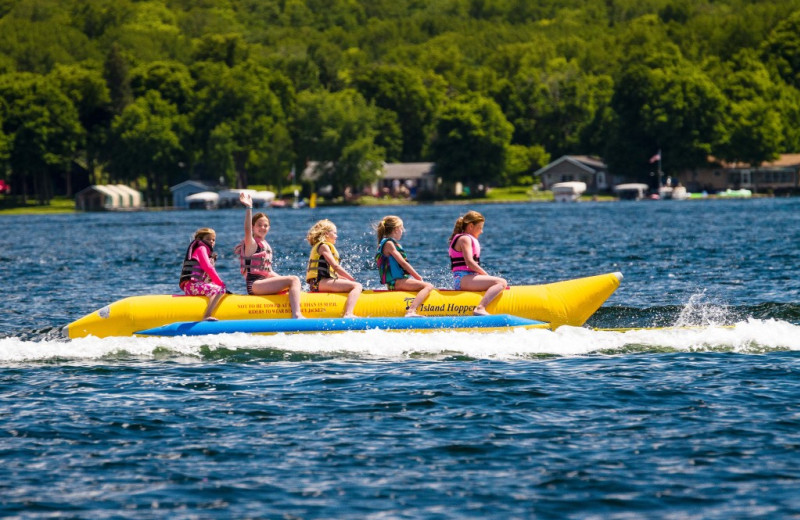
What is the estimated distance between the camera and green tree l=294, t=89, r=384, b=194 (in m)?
109

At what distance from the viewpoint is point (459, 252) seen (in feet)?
52.6

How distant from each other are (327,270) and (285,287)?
660 mm

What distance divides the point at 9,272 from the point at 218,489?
2429 centimetres

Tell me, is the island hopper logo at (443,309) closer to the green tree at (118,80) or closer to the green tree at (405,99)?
the green tree at (118,80)

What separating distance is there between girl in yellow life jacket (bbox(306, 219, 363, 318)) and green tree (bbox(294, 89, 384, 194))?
92176 millimetres

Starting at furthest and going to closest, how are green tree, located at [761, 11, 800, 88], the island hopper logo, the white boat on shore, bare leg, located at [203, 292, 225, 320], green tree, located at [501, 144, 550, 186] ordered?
1. green tree, located at [761, 11, 800, 88]
2. green tree, located at [501, 144, 550, 186]
3. the white boat on shore
4. the island hopper logo
5. bare leg, located at [203, 292, 225, 320]

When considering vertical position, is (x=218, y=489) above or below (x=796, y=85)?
below

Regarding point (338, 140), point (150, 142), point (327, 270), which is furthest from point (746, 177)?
point (327, 270)

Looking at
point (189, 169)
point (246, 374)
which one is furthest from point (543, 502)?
point (189, 169)

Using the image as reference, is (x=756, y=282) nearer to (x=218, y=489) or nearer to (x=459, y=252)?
(x=459, y=252)

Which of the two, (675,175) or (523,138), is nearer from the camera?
(675,175)

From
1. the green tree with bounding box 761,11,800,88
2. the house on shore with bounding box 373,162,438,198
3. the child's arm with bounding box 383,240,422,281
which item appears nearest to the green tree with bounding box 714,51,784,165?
the green tree with bounding box 761,11,800,88

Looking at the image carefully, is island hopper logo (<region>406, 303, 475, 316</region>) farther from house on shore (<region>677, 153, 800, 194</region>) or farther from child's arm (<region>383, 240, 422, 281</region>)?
house on shore (<region>677, 153, 800, 194</region>)

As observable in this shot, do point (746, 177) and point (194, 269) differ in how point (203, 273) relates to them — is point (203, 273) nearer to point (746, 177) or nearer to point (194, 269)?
point (194, 269)
